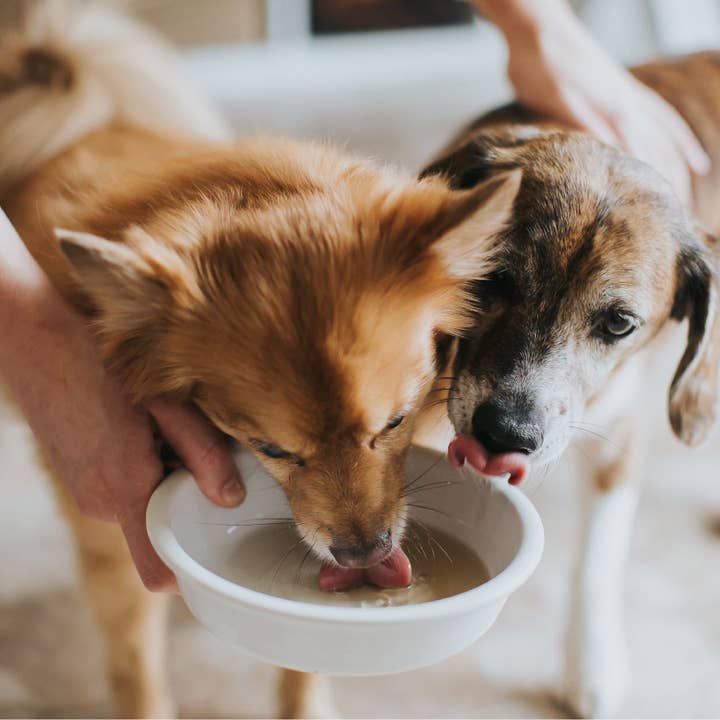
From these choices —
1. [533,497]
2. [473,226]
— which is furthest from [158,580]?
[533,497]

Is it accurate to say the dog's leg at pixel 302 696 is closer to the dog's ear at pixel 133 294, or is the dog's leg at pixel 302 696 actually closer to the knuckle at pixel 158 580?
the knuckle at pixel 158 580

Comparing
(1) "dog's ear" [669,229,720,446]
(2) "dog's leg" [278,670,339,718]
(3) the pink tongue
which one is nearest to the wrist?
(1) "dog's ear" [669,229,720,446]

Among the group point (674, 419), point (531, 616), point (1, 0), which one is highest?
point (1, 0)

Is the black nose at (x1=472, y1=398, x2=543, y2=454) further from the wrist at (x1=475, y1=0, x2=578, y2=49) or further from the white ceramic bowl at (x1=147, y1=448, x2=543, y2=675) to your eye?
the wrist at (x1=475, y1=0, x2=578, y2=49)

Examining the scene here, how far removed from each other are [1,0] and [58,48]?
86 centimetres

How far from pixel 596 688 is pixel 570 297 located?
0.72m

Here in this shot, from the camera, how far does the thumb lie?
0.97m

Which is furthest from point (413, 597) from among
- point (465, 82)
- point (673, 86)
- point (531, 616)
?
point (465, 82)

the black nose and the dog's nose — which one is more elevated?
the black nose

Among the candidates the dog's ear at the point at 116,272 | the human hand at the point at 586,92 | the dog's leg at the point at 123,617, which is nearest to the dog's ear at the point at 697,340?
the human hand at the point at 586,92

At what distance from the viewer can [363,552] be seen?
0.90 metres

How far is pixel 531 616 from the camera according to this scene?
5.41 feet

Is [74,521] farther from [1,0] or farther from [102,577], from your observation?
[1,0]

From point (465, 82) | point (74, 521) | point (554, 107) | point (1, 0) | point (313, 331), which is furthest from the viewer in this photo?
point (465, 82)
